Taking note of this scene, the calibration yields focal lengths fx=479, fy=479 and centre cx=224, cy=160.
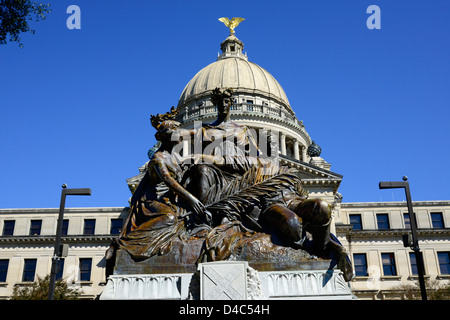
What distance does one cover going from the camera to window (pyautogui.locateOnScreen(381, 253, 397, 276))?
171ft

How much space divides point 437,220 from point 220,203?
5486 centimetres

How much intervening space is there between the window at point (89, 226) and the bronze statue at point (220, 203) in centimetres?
4986

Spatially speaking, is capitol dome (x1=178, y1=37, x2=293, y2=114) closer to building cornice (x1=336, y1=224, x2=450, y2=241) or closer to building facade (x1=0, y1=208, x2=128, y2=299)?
building facade (x1=0, y1=208, x2=128, y2=299)

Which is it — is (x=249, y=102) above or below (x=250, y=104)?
above

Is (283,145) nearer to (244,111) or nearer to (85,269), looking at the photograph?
(244,111)

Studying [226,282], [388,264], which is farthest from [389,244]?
[226,282]

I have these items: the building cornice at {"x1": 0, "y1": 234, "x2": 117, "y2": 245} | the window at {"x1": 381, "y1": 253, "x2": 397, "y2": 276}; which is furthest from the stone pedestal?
the window at {"x1": 381, "y1": 253, "x2": 397, "y2": 276}

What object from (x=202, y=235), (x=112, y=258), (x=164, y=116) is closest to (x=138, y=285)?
(x=112, y=258)

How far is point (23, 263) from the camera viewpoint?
5250 centimetres

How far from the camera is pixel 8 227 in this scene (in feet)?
180

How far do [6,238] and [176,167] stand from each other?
5135 centimetres

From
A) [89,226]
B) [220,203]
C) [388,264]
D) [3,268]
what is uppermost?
[89,226]

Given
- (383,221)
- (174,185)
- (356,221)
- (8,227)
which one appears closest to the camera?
(174,185)

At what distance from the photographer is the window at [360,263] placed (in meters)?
52.1
